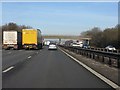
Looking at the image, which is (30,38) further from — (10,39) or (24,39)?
(10,39)

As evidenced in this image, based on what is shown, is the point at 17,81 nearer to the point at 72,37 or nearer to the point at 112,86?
the point at 112,86

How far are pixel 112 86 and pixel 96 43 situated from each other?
367 feet

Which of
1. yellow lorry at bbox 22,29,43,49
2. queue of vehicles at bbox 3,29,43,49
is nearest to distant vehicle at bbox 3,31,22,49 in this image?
queue of vehicles at bbox 3,29,43,49

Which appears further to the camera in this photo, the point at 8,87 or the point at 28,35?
the point at 28,35

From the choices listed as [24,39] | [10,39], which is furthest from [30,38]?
[10,39]

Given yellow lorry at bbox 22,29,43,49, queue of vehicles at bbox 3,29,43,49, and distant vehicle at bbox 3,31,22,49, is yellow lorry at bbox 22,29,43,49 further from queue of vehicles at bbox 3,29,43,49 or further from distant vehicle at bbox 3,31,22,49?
distant vehicle at bbox 3,31,22,49

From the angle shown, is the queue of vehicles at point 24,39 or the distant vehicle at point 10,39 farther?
the distant vehicle at point 10,39

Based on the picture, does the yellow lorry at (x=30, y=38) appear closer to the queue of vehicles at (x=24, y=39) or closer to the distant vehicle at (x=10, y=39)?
the queue of vehicles at (x=24, y=39)

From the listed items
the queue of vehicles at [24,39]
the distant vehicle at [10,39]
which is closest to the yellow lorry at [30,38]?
the queue of vehicles at [24,39]

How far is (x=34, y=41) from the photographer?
63.2 meters

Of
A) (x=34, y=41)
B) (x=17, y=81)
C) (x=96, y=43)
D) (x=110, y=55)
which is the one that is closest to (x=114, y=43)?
(x=96, y=43)

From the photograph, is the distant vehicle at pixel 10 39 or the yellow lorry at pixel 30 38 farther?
the distant vehicle at pixel 10 39

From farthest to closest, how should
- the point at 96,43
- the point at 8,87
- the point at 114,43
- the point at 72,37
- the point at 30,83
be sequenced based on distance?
the point at 72,37
the point at 96,43
the point at 114,43
the point at 30,83
the point at 8,87

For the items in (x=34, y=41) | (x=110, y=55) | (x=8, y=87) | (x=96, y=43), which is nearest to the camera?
(x=8, y=87)
